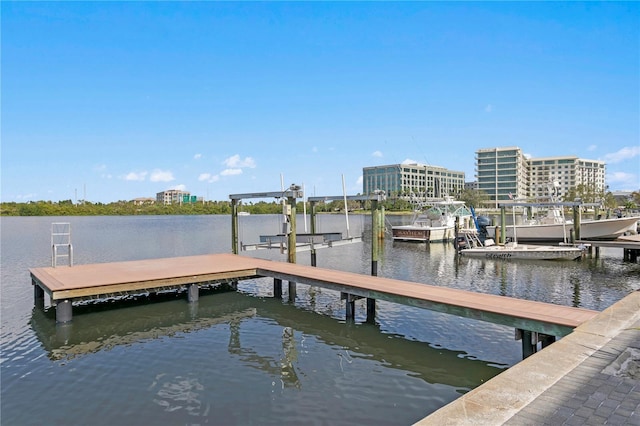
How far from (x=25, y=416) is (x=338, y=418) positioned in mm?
5240

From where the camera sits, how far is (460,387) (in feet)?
27.7

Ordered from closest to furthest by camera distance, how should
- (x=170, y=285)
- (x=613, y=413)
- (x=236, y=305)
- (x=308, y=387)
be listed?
(x=613, y=413) < (x=308, y=387) < (x=170, y=285) < (x=236, y=305)

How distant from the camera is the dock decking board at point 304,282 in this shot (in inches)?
371

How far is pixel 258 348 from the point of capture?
35.6ft

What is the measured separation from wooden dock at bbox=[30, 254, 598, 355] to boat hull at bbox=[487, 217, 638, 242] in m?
25.8

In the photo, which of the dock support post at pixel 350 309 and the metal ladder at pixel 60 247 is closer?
the dock support post at pixel 350 309

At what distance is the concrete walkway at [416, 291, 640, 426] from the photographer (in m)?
4.44

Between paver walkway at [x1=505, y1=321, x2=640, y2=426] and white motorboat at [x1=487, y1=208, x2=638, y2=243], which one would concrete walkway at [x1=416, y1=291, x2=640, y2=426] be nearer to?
paver walkway at [x1=505, y1=321, x2=640, y2=426]

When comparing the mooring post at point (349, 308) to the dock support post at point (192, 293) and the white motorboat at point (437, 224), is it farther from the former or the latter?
the white motorboat at point (437, 224)

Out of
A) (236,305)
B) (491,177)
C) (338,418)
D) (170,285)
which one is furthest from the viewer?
(491,177)

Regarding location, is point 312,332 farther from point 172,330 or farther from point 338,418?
point 338,418

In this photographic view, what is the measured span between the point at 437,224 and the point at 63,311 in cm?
3748

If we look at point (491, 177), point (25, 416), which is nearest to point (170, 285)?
point (25, 416)

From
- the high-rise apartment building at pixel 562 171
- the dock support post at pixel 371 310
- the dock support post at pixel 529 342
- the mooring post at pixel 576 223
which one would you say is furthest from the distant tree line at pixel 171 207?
the dock support post at pixel 529 342
